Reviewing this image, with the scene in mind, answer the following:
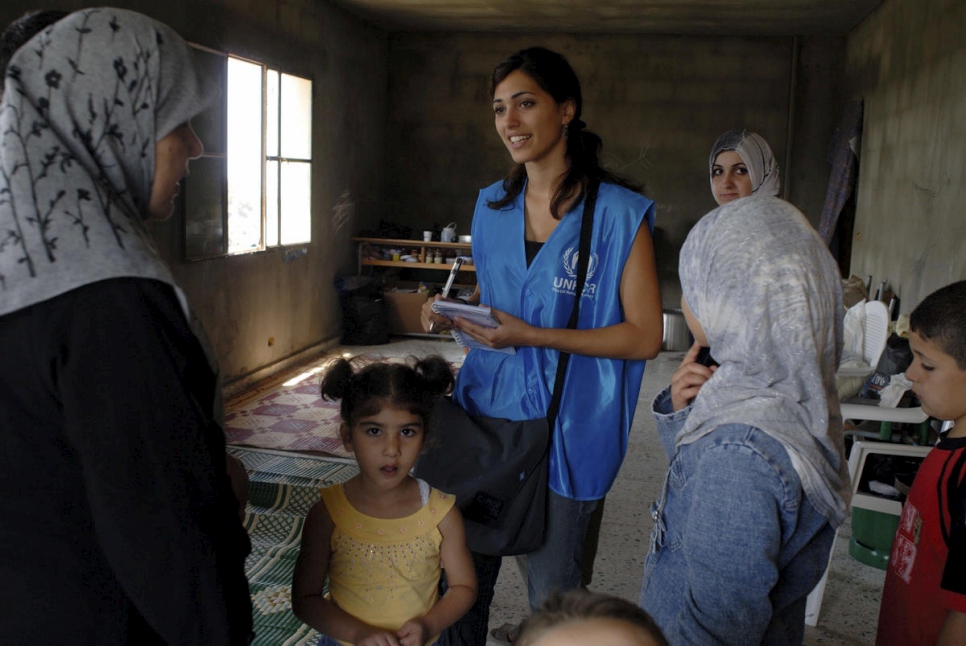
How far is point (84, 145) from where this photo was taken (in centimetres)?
92

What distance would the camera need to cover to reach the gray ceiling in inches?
280

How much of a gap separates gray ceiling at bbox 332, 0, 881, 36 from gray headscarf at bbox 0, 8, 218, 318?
6.79m

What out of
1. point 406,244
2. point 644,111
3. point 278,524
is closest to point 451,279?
point 278,524

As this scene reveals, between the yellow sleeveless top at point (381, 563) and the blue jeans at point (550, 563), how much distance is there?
16 centimetres

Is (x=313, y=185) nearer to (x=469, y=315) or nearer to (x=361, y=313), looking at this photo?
(x=361, y=313)

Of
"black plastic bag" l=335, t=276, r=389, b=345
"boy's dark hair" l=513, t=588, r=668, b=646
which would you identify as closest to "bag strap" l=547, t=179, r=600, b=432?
"boy's dark hair" l=513, t=588, r=668, b=646

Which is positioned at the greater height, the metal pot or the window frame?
the window frame

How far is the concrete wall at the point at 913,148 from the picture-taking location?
15.2ft

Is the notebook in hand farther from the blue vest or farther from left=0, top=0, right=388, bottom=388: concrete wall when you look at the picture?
→ left=0, top=0, right=388, bottom=388: concrete wall

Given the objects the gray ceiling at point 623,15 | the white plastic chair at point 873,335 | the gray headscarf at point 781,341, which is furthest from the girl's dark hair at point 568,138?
the gray ceiling at point 623,15

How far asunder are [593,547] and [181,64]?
4.77 ft

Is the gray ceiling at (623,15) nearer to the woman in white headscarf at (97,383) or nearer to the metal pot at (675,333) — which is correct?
the metal pot at (675,333)

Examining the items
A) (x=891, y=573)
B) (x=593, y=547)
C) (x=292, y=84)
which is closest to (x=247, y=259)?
(x=292, y=84)

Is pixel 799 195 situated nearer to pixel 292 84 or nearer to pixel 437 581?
pixel 292 84
